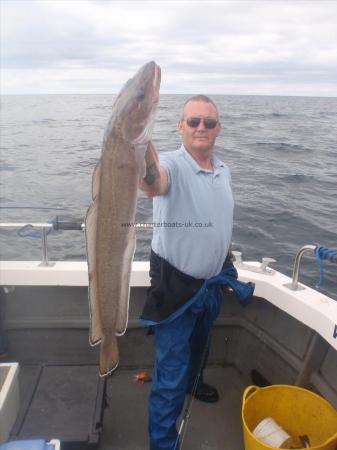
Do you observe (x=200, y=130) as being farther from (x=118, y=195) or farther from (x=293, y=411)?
(x=293, y=411)

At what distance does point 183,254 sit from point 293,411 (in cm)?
171

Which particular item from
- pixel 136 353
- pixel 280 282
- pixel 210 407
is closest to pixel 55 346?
pixel 136 353

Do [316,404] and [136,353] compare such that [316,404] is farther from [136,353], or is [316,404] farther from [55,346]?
[55,346]

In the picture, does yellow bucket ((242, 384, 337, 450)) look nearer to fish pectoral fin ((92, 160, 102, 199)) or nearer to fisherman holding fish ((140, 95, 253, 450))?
fisherman holding fish ((140, 95, 253, 450))

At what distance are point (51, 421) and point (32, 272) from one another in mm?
1349

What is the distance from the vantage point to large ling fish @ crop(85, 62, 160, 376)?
215cm

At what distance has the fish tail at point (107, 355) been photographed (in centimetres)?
252

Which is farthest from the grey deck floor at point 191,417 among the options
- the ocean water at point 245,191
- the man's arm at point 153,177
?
the man's arm at point 153,177

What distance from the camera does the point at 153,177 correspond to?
261cm

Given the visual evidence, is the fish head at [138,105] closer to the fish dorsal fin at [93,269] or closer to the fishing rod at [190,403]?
the fish dorsal fin at [93,269]

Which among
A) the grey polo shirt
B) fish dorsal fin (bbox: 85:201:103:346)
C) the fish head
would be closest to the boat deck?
fish dorsal fin (bbox: 85:201:103:346)

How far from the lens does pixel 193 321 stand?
3.27 meters

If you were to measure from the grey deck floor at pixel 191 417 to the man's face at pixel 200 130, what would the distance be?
8.45 ft

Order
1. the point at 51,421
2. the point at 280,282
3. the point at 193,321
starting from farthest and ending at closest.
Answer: the point at 280,282 → the point at 51,421 → the point at 193,321
